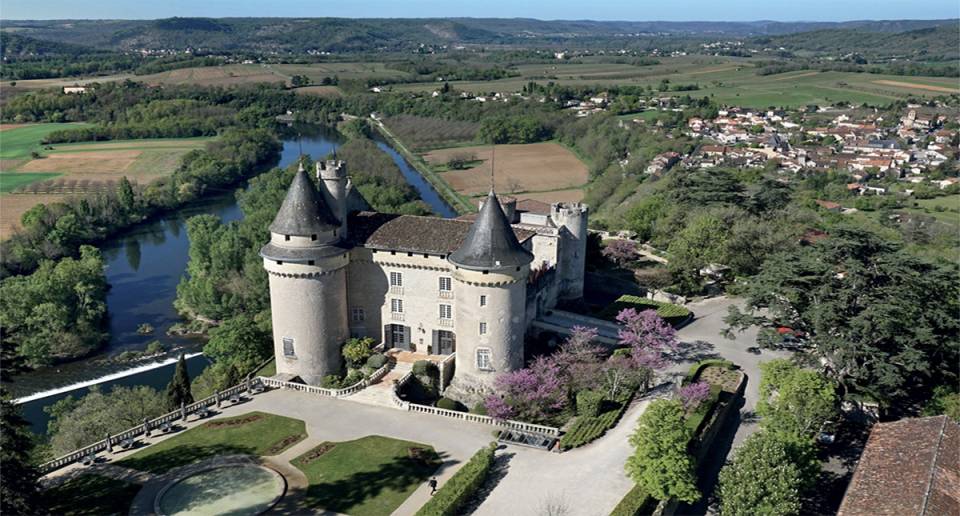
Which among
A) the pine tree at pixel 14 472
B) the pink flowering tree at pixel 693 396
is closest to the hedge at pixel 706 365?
the pink flowering tree at pixel 693 396

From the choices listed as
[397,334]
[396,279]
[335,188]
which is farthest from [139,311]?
[396,279]

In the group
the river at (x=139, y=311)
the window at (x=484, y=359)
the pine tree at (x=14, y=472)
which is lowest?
the river at (x=139, y=311)

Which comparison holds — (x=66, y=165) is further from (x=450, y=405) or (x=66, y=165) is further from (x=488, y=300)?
(x=488, y=300)

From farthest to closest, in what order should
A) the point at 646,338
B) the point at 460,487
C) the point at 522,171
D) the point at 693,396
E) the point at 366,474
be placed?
the point at 522,171
the point at 646,338
the point at 693,396
the point at 366,474
the point at 460,487

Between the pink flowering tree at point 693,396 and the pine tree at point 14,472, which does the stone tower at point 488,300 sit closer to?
the pink flowering tree at point 693,396

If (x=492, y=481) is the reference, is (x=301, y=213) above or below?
above

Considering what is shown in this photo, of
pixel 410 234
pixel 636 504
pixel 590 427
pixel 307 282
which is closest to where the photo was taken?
pixel 636 504

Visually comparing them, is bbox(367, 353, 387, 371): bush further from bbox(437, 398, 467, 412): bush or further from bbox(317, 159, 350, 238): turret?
bbox(317, 159, 350, 238): turret
